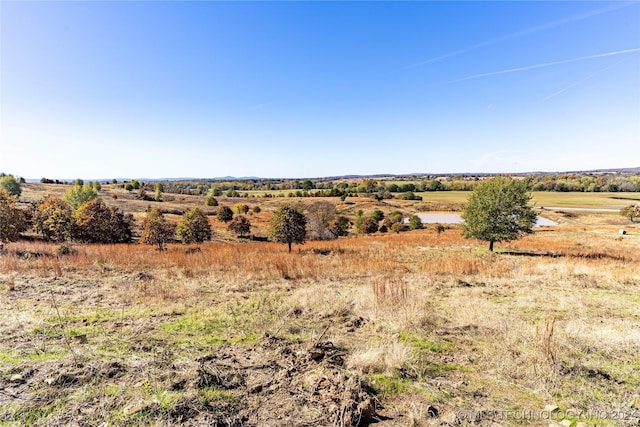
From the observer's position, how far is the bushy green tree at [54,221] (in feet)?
78.6

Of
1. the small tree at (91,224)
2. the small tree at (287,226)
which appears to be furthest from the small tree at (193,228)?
the small tree at (287,226)

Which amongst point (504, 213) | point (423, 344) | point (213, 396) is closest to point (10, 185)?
point (213, 396)

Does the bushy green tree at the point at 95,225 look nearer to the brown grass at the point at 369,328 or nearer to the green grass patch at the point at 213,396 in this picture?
the brown grass at the point at 369,328

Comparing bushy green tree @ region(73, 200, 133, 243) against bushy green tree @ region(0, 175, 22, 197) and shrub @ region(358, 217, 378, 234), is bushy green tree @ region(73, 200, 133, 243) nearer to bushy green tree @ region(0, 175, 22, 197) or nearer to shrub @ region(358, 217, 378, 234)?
shrub @ region(358, 217, 378, 234)

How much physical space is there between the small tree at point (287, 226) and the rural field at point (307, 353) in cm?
1251

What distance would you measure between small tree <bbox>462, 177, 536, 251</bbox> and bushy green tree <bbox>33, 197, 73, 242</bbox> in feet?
108

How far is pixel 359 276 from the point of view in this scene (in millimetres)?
11961

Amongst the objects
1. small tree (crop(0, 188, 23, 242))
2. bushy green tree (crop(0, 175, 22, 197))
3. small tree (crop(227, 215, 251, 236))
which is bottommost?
small tree (crop(227, 215, 251, 236))

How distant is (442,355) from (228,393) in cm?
363

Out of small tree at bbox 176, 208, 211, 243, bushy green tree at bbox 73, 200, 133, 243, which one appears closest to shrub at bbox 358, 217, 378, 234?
small tree at bbox 176, 208, 211, 243

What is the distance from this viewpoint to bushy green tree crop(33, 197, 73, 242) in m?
24.0

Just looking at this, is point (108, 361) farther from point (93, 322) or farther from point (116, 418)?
point (93, 322)

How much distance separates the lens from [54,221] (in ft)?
79.0

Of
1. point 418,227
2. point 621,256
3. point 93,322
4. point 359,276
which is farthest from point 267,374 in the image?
point 418,227
